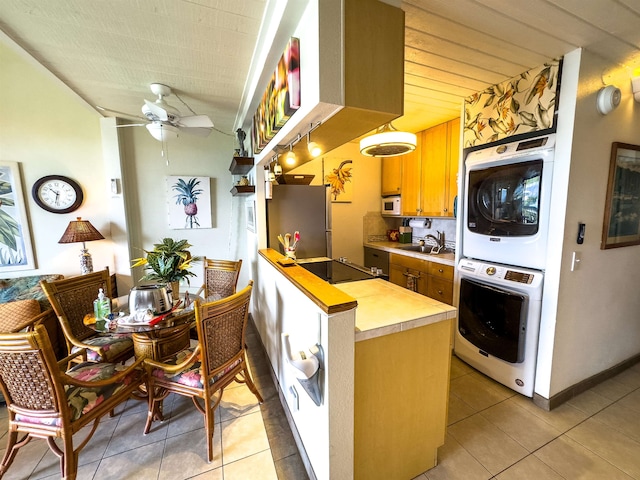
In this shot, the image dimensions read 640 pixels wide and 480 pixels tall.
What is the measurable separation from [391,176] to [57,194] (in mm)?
4132

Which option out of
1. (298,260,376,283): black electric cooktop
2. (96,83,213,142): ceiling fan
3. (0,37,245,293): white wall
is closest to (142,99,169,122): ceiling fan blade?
(96,83,213,142): ceiling fan

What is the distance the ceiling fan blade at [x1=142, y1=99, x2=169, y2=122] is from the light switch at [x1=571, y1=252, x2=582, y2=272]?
304 cm

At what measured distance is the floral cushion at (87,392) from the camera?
1343mm

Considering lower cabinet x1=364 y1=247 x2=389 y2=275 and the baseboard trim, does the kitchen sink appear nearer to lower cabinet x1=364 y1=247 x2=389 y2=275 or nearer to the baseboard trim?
lower cabinet x1=364 y1=247 x2=389 y2=275

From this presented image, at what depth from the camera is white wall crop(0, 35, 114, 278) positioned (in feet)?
8.89

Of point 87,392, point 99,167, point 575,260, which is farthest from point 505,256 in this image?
point 99,167

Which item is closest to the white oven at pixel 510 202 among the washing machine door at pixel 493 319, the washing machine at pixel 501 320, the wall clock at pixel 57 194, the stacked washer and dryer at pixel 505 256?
the stacked washer and dryer at pixel 505 256

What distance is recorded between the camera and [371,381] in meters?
1.20

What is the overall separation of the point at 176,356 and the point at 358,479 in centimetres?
136

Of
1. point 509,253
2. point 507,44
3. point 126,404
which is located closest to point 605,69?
Answer: point 507,44

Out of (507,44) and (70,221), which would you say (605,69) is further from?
(70,221)

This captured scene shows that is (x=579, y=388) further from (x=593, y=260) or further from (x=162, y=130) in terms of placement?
(x=162, y=130)

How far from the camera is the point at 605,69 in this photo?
5.73 ft

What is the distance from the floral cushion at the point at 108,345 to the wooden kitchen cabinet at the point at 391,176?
348cm
